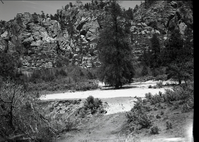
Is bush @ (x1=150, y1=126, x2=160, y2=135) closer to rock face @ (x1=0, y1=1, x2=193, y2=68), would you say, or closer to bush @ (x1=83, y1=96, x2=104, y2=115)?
bush @ (x1=83, y1=96, x2=104, y2=115)

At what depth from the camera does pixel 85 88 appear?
72.1 ft

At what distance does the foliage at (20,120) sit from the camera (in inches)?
226

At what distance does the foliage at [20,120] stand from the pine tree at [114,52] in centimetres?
1337

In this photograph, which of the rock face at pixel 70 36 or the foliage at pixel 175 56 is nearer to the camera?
the foliage at pixel 175 56

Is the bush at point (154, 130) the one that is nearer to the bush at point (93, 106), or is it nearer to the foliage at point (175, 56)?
the bush at point (93, 106)

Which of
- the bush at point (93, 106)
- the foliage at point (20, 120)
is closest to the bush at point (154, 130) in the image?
the foliage at point (20, 120)

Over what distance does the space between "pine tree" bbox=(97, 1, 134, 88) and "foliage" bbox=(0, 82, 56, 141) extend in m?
13.4

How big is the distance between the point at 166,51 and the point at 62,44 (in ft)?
277

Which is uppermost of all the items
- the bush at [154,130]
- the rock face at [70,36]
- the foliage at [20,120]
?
the rock face at [70,36]

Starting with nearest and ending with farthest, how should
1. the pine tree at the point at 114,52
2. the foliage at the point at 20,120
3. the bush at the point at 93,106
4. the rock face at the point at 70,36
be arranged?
1. the foliage at the point at 20,120
2. the bush at the point at 93,106
3. the pine tree at the point at 114,52
4. the rock face at the point at 70,36

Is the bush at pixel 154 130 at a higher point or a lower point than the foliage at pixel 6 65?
lower

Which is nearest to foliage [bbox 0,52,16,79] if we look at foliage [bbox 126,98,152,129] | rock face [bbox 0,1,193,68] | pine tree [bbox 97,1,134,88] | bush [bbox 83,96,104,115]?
bush [bbox 83,96,104,115]

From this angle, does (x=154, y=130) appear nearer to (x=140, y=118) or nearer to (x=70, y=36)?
(x=140, y=118)

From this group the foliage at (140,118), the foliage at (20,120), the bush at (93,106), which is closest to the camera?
the foliage at (20,120)
